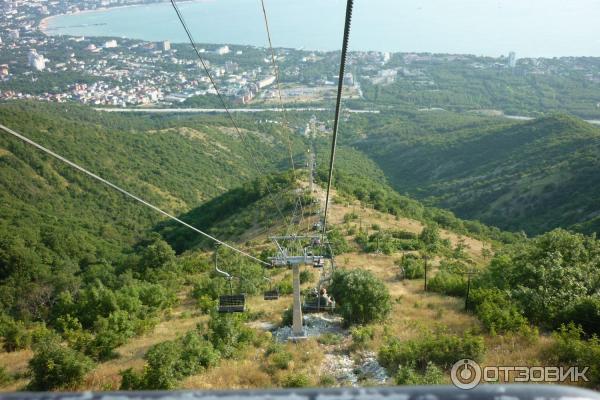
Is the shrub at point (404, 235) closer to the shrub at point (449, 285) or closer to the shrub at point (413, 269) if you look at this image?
the shrub at point (413, 269)

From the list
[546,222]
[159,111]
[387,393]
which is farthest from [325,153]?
[387,393]

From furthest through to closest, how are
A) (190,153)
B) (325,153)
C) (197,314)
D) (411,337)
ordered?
1. (325,153)
2. (190,153)
3. (197,314)
4. (411,337)

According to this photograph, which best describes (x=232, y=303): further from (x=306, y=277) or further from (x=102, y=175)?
(x=102, y=175)

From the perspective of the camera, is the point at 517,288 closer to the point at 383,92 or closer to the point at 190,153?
the point at 190,153

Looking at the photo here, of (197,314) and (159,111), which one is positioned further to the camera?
(159,111)

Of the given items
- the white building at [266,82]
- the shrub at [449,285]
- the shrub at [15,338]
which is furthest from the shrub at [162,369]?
the white building at [266,82]

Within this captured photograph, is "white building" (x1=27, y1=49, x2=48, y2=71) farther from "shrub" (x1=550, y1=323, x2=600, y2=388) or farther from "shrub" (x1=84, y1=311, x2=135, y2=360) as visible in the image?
"shrub" (x1=550, y1=323, x2=600, y2=388)

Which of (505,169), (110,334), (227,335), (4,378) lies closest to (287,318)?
(227,335)

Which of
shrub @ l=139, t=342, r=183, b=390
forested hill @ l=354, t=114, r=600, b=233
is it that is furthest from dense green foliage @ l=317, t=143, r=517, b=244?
shrub @ l=139, t=342, r=183, b=390
